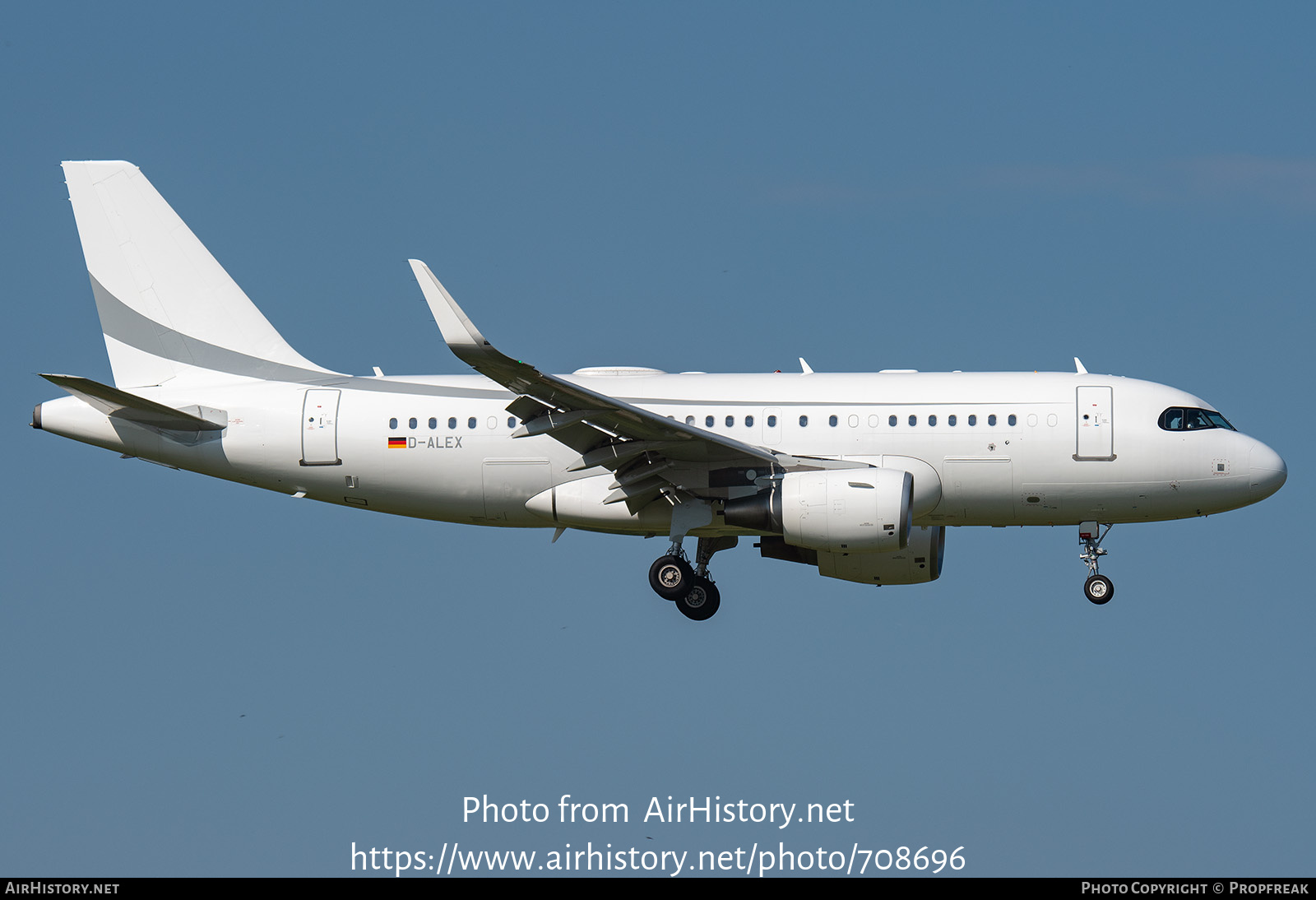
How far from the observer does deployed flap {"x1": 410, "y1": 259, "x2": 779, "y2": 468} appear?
27.5m

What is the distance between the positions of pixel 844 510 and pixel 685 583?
4603mm

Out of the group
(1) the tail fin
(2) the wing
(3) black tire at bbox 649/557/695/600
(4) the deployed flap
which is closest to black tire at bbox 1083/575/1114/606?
(2) the wing

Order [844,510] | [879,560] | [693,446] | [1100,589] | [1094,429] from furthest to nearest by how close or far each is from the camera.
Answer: [879,560] < [1100,589] < [1094,429] < [693,446] < [844,510]

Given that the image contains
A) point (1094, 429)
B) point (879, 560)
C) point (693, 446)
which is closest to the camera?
point (693, 446)

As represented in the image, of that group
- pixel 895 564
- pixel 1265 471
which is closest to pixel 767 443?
pixel 895 564

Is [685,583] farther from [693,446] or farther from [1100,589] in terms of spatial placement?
[1100,589]

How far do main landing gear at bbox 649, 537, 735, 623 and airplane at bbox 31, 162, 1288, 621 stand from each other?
0.04m

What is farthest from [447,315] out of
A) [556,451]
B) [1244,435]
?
[1244,435]

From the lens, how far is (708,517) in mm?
33562

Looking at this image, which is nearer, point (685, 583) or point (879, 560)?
point (685, 583)

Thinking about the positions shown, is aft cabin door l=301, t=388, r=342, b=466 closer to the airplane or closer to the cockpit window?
the airplane

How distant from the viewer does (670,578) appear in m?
34.7

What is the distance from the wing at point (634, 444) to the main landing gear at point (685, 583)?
1.61 metres

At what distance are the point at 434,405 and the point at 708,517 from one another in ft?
21.1
